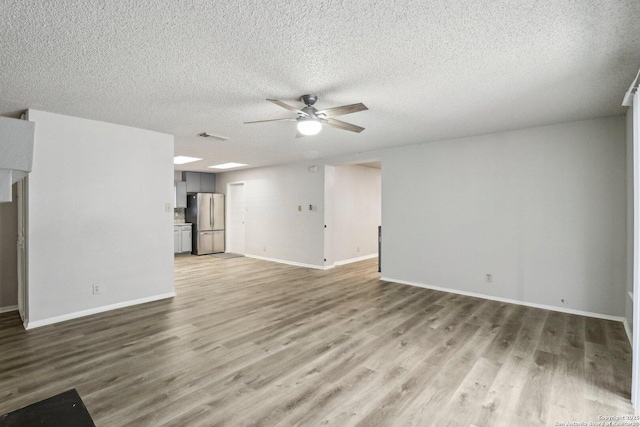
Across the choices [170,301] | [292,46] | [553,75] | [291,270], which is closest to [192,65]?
[292,46]

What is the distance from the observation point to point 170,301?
4555 mm

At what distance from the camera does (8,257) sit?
4.21m

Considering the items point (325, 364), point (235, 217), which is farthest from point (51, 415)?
point (235, 217)

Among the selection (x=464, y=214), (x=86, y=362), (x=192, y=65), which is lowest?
(x=86, y=362)

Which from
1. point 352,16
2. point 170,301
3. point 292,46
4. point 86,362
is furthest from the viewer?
point 170,301

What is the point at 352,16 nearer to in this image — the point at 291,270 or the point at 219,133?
the point at 219,133

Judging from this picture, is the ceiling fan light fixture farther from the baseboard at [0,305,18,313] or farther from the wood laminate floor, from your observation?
→ the baseboard at [0,305,18,313]

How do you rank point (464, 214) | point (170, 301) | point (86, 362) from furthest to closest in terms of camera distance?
point (464, 214)
point (170, 301)
point (86, 362)

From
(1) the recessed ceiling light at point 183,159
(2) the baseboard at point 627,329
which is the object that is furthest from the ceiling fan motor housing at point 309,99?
(1) the recessed ceiling light at point 183,159

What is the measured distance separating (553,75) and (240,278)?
540 cm

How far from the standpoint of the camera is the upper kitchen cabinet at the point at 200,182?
30.6ft

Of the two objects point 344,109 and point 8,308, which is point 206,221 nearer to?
point 8,308

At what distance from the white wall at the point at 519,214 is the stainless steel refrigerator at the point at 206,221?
5.52 meters

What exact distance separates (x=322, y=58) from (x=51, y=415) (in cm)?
240
